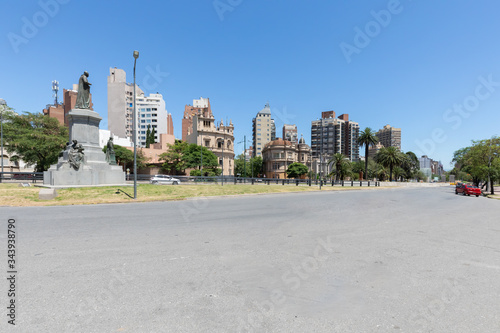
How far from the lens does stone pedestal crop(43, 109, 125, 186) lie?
1816 centimetres

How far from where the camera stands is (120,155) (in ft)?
188

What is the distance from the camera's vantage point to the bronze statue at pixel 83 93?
2131cm

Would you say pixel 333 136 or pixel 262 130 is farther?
pixel 262 130

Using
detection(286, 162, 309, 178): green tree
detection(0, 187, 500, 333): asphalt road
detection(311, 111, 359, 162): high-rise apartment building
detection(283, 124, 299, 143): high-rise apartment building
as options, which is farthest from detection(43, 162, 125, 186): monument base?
detection(283, 124, 299, 143): high-rise apartment building

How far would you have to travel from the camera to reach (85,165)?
63.4 ft

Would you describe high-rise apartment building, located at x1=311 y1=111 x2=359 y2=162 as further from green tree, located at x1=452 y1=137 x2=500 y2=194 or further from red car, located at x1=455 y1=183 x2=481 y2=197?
red car, located at x1=455 y1=183 x2=481 y2=197

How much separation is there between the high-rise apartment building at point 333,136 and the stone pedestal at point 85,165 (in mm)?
128458

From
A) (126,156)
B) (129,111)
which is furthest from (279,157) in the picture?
(129,111)

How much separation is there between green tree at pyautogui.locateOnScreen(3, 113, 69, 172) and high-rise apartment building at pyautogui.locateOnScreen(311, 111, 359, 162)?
124 m

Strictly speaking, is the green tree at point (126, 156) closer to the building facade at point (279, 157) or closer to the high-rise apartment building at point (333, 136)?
the building facade at point (279, 157)

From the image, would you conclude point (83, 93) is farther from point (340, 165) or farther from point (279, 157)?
point (279, 157)

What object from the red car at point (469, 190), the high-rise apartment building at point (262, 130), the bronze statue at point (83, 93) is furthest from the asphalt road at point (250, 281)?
the high-rise apartment building at point (262, 130)

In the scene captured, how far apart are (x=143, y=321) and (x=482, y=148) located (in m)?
50.0

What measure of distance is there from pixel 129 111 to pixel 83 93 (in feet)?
334
